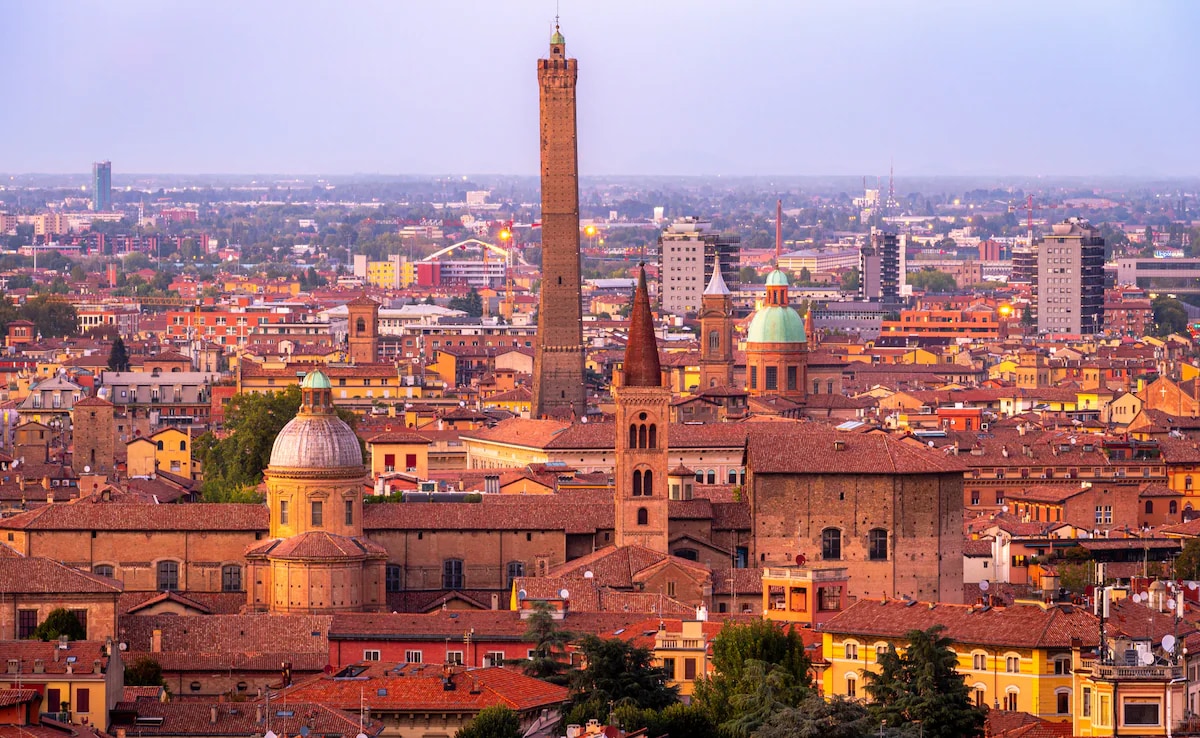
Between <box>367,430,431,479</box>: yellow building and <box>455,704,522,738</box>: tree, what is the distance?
37309mm

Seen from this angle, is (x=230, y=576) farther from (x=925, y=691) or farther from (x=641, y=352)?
(x=925, y=691)

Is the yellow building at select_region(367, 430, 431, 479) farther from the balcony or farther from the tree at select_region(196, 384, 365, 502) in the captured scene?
the balcony

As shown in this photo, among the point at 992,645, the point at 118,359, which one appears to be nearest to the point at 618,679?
the point at 992,645

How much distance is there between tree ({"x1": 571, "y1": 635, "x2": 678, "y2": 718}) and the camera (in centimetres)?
4278

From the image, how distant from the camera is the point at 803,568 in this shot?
54.7 meters

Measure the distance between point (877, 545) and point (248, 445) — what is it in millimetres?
21746

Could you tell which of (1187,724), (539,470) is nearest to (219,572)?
(539,470)

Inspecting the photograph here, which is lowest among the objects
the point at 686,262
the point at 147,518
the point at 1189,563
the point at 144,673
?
the point at 686,262

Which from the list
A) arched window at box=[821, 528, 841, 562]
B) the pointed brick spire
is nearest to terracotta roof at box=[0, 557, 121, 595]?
the pointed brick spire

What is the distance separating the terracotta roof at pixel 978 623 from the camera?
4422cm

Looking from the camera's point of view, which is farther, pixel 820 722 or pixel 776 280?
pixel 776 280

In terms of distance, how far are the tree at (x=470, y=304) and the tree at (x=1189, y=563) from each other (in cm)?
10332

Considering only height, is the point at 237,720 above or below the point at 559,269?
below

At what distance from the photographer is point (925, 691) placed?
4106 centimetres
